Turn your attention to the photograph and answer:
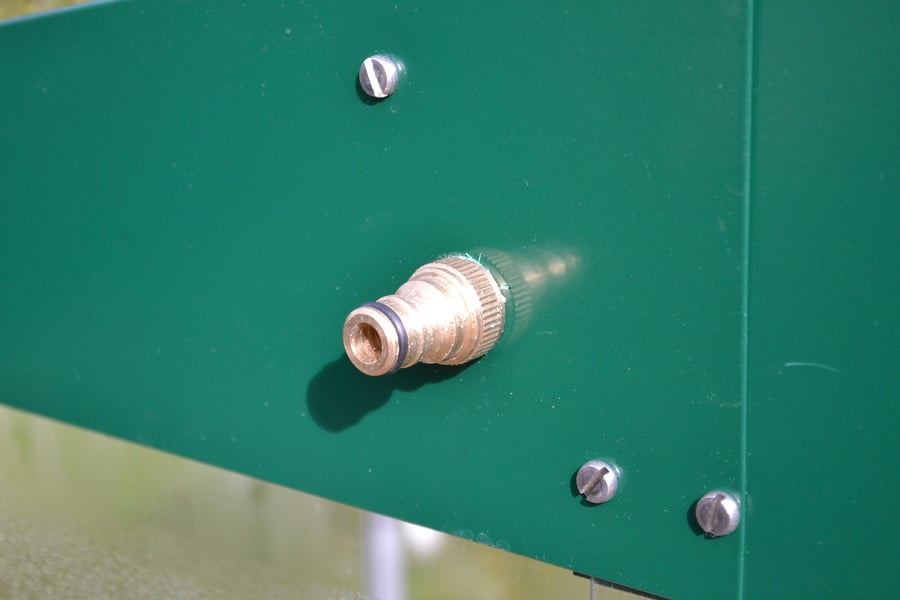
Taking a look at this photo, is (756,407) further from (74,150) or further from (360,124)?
(74,150)

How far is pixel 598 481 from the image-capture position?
65cm

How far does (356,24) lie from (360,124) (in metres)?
0.08

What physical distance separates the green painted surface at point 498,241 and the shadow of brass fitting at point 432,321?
0.10 feet

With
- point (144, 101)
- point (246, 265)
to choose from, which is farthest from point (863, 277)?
point (144, 101)

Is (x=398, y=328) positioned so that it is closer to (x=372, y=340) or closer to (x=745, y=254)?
(x=372, y=340)

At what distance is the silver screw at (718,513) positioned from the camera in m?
0.59

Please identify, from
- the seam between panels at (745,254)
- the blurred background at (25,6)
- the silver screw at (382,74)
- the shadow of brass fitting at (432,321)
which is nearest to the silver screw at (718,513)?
the seam between panels at (745,254)

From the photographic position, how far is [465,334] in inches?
26.1

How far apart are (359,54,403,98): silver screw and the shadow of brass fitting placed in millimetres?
135

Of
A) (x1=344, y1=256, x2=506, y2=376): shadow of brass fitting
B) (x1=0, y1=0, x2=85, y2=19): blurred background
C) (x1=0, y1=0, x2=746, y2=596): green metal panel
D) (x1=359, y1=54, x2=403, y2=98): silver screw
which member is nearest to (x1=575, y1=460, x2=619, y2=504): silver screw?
(x1=0, y1=0, x2=746, y2=596): green metal panel

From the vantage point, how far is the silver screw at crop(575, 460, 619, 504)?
65 cm

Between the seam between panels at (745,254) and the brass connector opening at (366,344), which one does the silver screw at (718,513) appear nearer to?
the seam between panels at (745,254)

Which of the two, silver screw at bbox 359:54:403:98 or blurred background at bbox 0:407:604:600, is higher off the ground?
silver screw at bbox 359:54:403:98

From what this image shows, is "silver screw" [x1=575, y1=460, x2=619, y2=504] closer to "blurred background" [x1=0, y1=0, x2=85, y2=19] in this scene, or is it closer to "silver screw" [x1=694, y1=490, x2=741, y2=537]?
"silver screw" [x1=694, y1=490, x2=741, y2=537]
